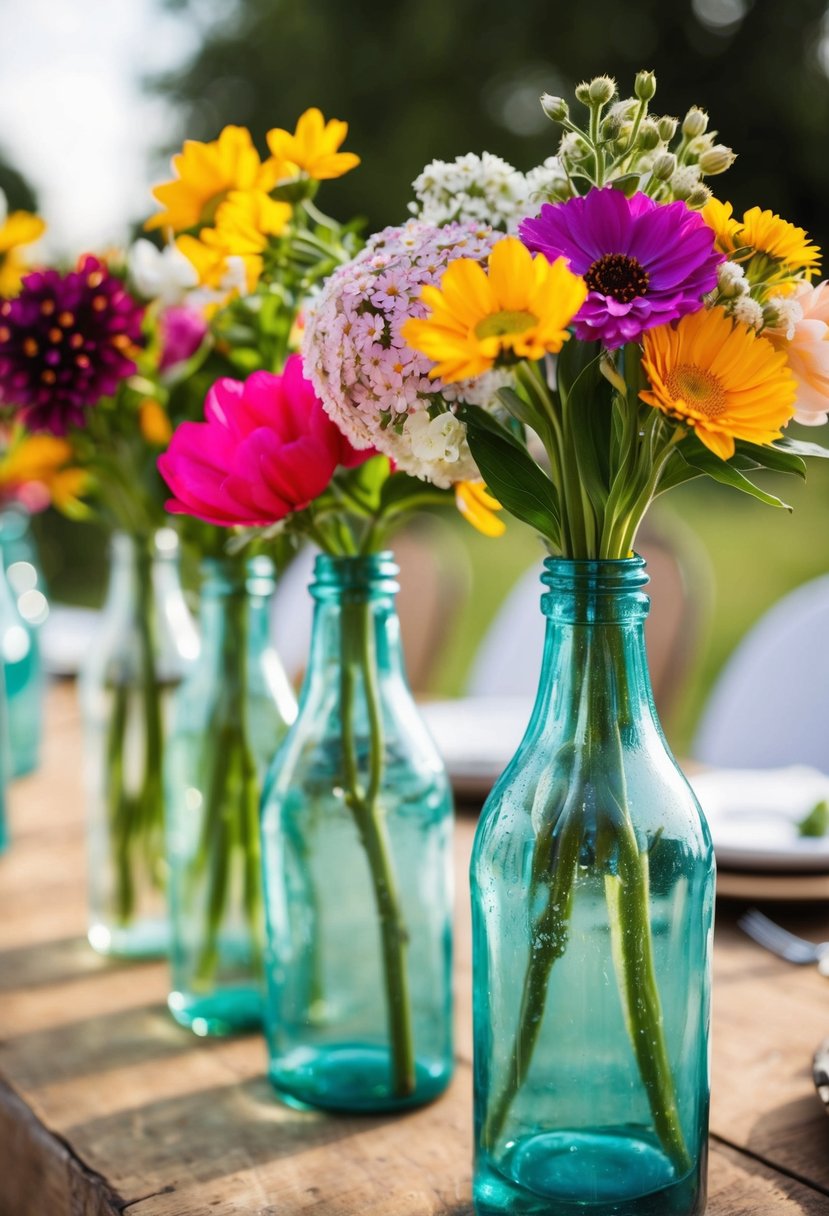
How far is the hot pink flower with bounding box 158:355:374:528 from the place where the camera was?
0.57 metres

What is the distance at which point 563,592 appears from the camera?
54 cm

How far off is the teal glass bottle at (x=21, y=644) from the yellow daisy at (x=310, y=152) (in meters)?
0.81

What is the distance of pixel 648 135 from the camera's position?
50cm

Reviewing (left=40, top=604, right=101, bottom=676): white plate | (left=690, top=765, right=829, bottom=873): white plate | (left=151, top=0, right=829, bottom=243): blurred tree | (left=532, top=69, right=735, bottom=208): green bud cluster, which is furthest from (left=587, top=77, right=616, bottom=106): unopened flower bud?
(left=151, top=0, right=829, bottom=243): blurred tree

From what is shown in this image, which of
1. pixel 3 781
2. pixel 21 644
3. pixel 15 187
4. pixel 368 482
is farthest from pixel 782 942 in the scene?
pixel 15 187

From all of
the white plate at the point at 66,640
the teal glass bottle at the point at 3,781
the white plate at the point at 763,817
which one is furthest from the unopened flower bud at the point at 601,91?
the white plate at the point at 66,640

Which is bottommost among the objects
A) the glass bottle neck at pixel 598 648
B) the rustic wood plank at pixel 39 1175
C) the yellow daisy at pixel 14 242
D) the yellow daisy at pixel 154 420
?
the rustic wood plank at pixel 39 1175

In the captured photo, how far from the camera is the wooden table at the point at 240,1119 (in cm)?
63

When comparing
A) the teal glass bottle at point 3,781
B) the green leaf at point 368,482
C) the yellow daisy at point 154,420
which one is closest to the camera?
the green leaf at point 368,482

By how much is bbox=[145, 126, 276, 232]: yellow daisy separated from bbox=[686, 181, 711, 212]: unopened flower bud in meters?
0.26

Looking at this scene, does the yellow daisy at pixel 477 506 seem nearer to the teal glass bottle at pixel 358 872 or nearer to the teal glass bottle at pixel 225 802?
the teal glass bottle at pixel 358 872

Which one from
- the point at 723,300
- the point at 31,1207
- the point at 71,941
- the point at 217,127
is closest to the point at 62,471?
the point at 71,941

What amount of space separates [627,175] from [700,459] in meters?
0.12

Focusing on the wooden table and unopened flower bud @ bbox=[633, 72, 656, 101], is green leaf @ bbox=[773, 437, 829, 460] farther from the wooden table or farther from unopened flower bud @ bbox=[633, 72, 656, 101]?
the wooden table
